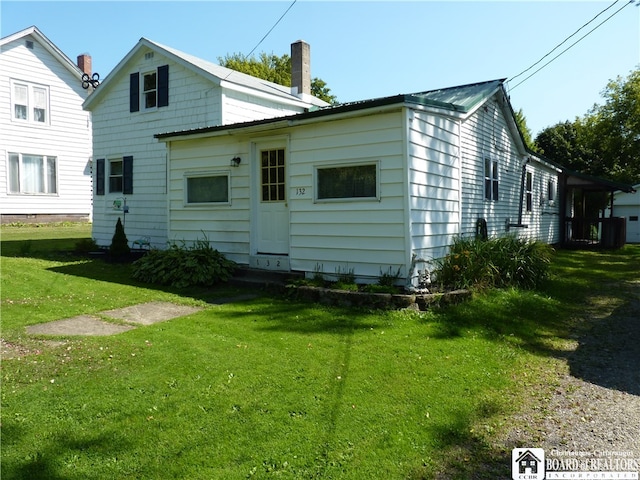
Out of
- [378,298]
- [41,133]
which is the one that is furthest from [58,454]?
[41,133]

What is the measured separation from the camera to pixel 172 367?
15.4 feet

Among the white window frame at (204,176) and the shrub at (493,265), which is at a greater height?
the white window frame at (204,176)

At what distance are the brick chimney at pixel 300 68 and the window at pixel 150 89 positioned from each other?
4890 mm

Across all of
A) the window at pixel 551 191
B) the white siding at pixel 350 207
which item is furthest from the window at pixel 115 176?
the window at pixel 551 191

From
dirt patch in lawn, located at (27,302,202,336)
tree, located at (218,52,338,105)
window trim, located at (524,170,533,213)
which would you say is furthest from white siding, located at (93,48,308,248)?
tree, located at (218,52,338,105)

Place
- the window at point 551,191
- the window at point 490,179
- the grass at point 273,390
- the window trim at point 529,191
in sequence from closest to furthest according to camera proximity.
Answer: the grass at point 273,390 → the window at point 490,179 → the window trim at point 529,191 → the window at point 551,191

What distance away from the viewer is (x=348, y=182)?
820 centimetres

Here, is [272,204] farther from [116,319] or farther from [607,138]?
[607,138]

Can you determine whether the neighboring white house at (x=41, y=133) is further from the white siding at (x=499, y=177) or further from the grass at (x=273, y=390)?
the white siding at (x=499, y=177)

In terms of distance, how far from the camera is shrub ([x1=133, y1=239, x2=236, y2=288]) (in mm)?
9227

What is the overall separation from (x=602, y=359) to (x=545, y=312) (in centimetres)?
224

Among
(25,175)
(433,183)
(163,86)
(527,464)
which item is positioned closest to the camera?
(527,464)

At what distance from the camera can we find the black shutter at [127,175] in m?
14.9

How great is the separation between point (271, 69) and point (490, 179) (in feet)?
123
